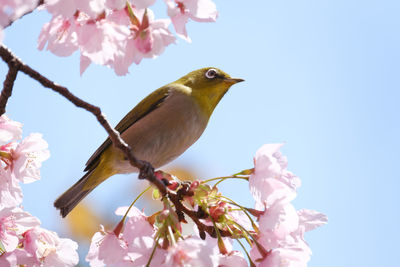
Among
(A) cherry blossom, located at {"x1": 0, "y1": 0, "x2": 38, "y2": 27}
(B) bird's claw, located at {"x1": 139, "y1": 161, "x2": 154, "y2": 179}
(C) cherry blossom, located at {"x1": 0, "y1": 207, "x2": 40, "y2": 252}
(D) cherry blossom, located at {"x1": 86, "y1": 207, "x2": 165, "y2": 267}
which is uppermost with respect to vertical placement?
(A) cherry blossom, located at {"x1": 0, "y1": 0, "x2": 38, "y2": 27}

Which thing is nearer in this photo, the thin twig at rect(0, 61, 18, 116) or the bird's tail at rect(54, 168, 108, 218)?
the thin twig at rect(0, 61, 18, 116)

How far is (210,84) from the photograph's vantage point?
4.44 metres

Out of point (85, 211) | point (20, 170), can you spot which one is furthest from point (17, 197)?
point (85, 211)

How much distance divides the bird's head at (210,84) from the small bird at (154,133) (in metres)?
0.01

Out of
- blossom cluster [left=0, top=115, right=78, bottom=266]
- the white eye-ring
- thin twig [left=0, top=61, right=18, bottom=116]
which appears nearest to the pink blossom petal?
blossom cluster [left=0, top=115, right=78, bottom=266]

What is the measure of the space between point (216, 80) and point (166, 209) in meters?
2.29

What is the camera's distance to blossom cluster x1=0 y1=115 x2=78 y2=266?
2.67 metres

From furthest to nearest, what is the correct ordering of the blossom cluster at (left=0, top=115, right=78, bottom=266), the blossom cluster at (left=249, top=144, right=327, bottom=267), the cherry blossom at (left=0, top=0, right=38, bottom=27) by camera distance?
the blossom cluster at (left=0, top=115, right=78, bottom=266) < the blossom cluster at (left=249, top=144, right=327, bottom=267) < the cherry blossom at (left=0, top=0, right=38, bottom=27)

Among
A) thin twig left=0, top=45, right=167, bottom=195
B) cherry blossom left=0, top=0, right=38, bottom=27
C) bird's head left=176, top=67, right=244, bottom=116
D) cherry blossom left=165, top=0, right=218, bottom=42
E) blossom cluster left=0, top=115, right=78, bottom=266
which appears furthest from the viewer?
bird's head left=176, top=67, right=244, bottom=116

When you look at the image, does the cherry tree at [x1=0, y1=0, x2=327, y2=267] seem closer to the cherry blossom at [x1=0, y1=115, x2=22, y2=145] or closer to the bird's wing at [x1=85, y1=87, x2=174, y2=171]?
the cherry blossom at [x1=0, y1=115, x2=22, y2=145]

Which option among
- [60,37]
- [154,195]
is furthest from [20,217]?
[60,37]

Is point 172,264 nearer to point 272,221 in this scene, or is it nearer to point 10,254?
point 272,221

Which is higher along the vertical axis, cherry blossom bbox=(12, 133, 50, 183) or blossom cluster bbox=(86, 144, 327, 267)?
cherry blossom bbox=(12, 133, 50, 183)

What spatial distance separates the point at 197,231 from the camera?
2.81 m
